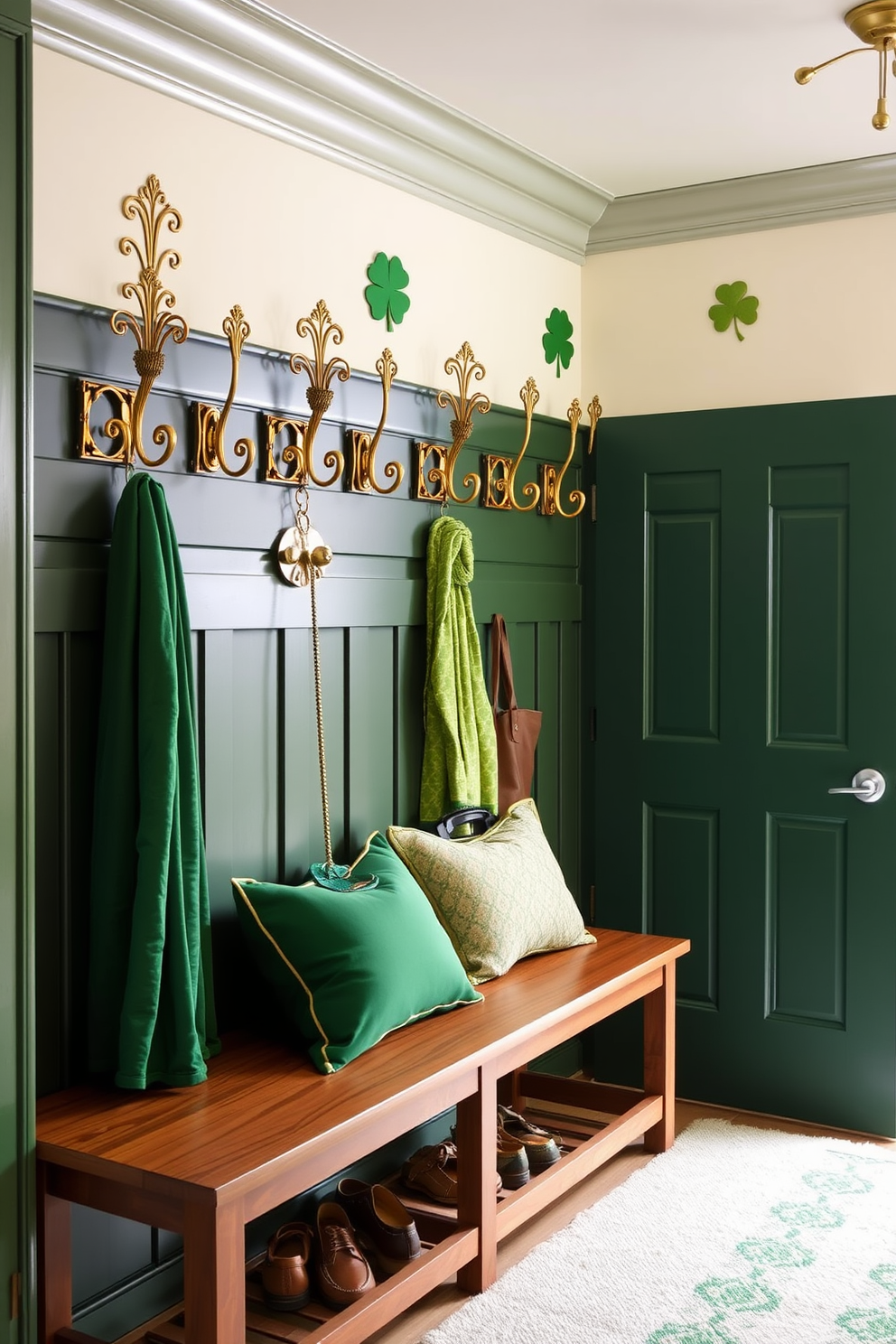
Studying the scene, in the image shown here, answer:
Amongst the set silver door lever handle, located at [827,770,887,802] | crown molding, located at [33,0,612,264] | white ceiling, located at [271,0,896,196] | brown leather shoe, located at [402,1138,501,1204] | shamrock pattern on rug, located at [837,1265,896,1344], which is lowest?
shamrock pattern on rug, located at [837,1265,896,1344]

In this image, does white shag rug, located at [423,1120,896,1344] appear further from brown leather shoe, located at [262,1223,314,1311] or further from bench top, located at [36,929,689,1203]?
bench top, located at [36,929,689,1203]

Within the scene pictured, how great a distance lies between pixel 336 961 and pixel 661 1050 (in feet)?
3.91

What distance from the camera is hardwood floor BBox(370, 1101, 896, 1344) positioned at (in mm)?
2471

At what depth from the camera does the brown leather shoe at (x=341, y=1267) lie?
2.38 m

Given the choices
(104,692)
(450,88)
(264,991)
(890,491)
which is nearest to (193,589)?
(104,692)

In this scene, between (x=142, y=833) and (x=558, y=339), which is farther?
(x=558, y=339)

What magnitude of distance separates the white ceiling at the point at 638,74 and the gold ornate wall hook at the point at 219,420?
0.59 m

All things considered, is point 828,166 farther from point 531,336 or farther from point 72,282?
point 72,282

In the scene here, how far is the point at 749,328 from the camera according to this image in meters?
3.62

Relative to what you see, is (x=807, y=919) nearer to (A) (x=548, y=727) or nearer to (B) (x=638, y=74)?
(A) (x=548, y=727)

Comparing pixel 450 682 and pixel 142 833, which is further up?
pixel 450 682

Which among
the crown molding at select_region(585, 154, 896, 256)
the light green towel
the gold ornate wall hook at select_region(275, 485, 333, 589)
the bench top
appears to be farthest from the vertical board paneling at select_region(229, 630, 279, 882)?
the crown molding at select_region(585, 154, 896, 256)

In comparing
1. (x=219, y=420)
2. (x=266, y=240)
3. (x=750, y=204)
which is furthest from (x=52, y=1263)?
(x=750, y=204)

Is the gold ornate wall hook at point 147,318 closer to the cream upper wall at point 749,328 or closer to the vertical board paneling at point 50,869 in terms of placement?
the vertical board paneling at point 50,869
